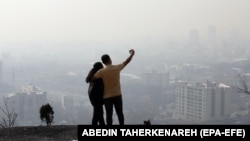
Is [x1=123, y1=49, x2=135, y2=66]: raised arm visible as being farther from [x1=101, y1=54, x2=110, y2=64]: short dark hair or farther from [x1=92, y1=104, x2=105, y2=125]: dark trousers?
[x1=92, y1=104, x2=105, y2=125]: dark trousers

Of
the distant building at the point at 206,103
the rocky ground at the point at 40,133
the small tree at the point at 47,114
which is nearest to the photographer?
the rocky ground at the point at 40,133

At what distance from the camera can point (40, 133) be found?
6844 mm

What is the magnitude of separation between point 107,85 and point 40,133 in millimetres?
2068

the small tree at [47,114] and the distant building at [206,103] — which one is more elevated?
the distant building at [206,103]

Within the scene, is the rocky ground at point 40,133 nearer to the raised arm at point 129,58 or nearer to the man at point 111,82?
the man at point 111,82

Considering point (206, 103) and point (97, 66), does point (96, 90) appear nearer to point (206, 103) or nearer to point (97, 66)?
point (97, 66)

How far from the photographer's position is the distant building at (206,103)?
94.0 feet

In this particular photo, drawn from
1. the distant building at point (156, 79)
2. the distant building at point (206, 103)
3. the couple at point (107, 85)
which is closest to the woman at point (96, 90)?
the couple at point (107, 85)

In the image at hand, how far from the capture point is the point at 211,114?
28.0 meters

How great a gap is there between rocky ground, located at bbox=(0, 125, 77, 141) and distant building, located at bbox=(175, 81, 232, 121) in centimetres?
2084

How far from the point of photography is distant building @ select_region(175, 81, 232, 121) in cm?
2864

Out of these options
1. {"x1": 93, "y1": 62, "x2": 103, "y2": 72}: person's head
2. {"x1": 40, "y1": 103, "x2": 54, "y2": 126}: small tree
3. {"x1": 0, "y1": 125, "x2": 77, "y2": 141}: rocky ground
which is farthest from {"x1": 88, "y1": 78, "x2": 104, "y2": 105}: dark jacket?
{"x1": 40, "y1": 103, "x2": 54, "y2": 126}: small tree

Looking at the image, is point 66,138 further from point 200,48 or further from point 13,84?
point 200,48

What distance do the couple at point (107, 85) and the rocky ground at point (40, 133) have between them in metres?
1.00
